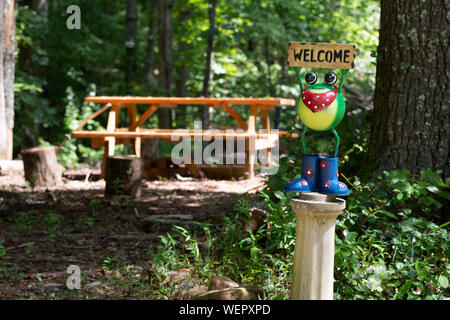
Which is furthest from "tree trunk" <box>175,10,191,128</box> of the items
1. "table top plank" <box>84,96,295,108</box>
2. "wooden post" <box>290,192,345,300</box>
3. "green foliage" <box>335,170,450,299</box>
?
"wooden post" <box>290,192,345,300</box>

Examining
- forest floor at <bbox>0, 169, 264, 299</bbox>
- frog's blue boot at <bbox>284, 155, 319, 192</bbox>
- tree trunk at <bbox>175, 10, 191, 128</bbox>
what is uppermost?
tree trunk at <bbox>175, 10, 191, 128</bbox>

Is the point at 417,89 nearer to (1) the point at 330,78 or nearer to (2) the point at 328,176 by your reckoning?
(1) the point at 330,78

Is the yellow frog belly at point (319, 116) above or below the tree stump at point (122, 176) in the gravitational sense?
above

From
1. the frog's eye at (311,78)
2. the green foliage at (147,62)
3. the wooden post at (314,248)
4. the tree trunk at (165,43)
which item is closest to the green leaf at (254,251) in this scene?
the wooden post at (314,248)

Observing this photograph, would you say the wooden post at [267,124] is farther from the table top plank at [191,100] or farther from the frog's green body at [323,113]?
the frog's green body at [323,113]

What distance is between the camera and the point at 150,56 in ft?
51.4

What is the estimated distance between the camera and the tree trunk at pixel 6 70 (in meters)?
8.23

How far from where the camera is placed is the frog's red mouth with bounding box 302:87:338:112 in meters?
2.62

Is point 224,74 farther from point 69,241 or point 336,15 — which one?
point 69,241

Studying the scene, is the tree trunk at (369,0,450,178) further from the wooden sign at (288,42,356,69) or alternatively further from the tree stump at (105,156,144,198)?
the tree stump at (105,156,144,198)

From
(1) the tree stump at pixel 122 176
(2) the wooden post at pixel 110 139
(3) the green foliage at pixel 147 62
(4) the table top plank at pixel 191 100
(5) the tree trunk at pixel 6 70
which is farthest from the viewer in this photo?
(3) the green foliage at pixel 147 62

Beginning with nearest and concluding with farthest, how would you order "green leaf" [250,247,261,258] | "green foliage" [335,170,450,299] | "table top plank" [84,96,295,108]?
"green foliage" [335,170,450,299] < "green leaf" [250,247,261,258] < "table top plank" [84,96,295,108]

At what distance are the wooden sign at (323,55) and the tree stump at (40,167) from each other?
5.36 m
